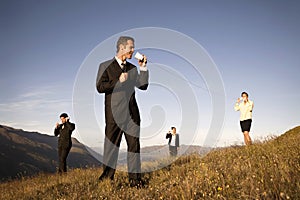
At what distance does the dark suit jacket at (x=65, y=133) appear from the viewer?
12.6m

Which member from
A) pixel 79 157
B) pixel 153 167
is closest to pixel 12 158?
pixel 79 157

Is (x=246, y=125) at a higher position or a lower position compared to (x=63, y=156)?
higher

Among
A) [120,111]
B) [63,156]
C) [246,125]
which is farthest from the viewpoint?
[246,125]

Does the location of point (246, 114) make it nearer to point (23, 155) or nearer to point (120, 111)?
point (120, 111)

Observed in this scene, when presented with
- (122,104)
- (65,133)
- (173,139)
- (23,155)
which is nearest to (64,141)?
(65,133)

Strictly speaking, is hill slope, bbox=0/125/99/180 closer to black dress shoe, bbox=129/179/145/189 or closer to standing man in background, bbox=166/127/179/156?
standing man in background, bbox=166/127/179/156

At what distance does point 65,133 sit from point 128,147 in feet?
24.7

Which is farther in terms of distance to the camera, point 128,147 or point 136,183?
point 128,147

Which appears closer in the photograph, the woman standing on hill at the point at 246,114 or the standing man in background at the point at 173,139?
the woman standing on hill at the point at 246,114

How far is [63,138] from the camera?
12586 mm

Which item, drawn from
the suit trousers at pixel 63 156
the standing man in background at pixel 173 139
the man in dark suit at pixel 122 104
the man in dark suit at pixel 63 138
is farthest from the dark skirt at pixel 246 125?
the man in dark suit at pixel 122 104

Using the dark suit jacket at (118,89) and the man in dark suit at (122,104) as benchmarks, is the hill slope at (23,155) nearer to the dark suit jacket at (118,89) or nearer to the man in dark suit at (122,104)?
the man in dark suit at (122,104)

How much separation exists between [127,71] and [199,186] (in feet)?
8.78

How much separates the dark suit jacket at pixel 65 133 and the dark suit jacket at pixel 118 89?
7228 mm
